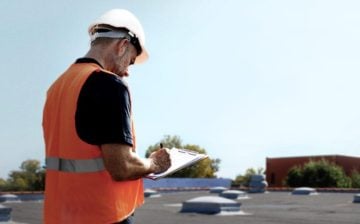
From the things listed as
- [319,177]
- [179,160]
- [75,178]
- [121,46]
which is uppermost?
[319,177]

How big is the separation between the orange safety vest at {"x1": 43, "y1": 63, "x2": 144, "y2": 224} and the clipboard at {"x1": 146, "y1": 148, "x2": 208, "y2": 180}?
13 cm

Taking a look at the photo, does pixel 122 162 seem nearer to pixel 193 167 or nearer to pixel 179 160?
pixel 179 160

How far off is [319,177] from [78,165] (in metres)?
52.8

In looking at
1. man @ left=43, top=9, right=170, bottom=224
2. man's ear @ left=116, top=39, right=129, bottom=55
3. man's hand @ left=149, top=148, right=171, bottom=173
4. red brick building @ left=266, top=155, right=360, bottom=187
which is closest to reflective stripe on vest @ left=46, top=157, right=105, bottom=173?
man @ left=43, top=9, right=170, bottom=224

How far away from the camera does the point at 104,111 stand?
2.36 meters

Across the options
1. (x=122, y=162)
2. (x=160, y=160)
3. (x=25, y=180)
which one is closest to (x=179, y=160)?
(x=160, y=160)

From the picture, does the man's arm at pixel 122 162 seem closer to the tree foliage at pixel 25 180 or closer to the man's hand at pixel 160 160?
the man's hand at pixel 160 160

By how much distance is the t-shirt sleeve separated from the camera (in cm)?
235

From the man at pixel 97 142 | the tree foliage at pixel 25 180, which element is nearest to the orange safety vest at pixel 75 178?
the man at pixel 97 142

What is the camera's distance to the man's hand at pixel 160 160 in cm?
259

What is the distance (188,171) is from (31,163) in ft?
115

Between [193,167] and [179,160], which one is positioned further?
[193,167]

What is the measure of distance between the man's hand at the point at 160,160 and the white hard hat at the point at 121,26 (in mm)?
532

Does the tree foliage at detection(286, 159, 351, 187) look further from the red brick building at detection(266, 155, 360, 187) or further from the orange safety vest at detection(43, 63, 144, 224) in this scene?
the orange safety vest at detection(43, 63, 144, 224)
